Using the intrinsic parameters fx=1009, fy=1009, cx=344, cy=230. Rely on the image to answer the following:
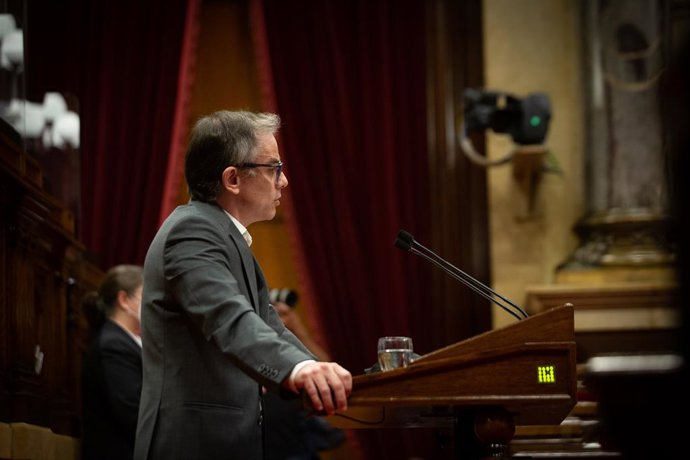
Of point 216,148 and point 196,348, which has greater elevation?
point 216,148

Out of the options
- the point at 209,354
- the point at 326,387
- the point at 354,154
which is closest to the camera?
the point at 326,387

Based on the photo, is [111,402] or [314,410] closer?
[314,410]

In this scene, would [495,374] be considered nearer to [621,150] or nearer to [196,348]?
[196,348]

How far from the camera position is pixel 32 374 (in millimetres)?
3682

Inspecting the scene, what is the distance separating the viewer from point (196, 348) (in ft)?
7.68

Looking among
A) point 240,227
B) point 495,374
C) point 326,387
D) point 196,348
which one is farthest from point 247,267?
point 495,374

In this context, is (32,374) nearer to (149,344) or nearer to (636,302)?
(149,344)

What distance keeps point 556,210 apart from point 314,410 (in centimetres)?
467

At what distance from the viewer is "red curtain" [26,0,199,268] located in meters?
6.52

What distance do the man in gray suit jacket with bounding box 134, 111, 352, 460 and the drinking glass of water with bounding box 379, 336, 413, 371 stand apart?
233mm

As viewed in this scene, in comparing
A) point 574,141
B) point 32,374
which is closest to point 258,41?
point 574,141

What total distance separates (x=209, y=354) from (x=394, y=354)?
44 centimetres

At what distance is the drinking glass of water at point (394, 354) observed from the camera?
2430mm

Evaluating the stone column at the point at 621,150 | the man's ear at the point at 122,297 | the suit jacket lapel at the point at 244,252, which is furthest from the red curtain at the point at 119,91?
the suit jacket lapel at the point at 244,252
